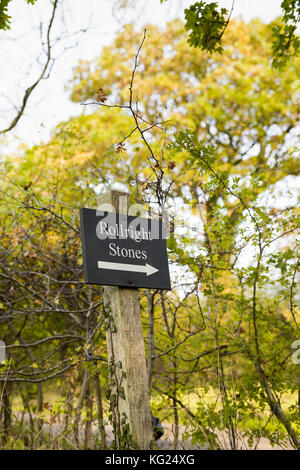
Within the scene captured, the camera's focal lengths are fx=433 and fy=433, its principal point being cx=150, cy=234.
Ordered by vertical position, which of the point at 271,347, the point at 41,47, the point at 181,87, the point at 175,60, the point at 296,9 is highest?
the point at 175,60

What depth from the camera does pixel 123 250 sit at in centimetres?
235

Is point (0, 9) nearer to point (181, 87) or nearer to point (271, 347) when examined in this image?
point (271, 347)

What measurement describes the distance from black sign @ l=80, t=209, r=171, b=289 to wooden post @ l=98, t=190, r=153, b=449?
0.34 feet

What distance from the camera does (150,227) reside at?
251cm

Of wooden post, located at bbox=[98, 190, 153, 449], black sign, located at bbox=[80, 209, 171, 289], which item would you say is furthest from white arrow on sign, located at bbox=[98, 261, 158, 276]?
wooden post, located at bbox=[98, 190, 153, 449]

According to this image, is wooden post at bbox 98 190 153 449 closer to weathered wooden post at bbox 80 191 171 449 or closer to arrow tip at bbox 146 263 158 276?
weathered wooden post at bbox 80 191 171 449

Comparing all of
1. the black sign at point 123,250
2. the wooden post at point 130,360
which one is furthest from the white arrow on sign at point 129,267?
the wooden post at point 130,360

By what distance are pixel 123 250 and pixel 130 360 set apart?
0.57 meters

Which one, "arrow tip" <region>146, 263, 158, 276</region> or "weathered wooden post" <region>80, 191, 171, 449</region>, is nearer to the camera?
"weathered wooden post" <region>80, 191, 171, 449</region>

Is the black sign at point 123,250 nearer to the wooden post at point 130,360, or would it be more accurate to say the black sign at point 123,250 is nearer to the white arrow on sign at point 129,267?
the white arrow on sign at point 129,267

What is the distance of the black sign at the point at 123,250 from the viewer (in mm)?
2217

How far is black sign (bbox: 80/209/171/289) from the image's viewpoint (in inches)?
87.3
